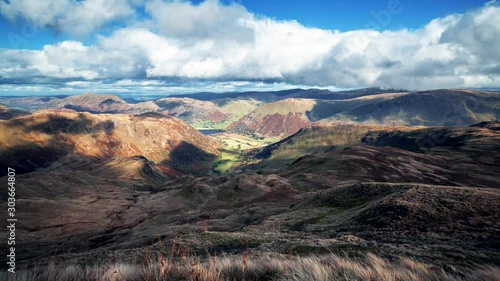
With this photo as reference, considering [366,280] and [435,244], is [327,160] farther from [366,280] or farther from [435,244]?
[366,280]

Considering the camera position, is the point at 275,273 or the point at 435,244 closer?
the point at 275,273

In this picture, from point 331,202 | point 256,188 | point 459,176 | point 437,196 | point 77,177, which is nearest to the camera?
point 437,196

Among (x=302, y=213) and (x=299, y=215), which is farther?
(x=302, y=213)

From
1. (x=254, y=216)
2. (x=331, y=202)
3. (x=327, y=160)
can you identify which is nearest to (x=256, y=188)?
(x=254, y=216)

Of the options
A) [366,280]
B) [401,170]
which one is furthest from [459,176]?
[366,280]

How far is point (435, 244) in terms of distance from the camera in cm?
1720

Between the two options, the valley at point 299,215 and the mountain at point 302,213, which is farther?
the mountain at point 302,213

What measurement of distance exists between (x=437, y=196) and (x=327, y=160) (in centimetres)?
12084

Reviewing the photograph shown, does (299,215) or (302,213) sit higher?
(299,215)

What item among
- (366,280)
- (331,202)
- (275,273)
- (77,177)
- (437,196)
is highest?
(366,280)

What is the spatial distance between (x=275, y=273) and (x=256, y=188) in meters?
102

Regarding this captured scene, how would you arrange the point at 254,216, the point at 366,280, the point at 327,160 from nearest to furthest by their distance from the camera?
the point at 366,280, the point at 254,216, the point at 327,160

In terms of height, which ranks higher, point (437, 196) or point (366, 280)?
point (366, 280)

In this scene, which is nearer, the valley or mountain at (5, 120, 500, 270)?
the valley
